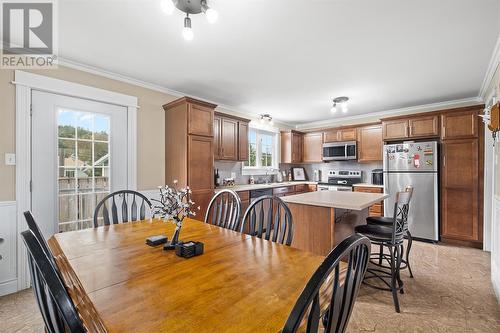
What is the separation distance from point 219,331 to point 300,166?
5773mm

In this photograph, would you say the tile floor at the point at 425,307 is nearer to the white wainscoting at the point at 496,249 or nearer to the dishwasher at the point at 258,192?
the white wainscoting at the point at 496,249

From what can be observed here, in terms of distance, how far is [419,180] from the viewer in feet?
12.9

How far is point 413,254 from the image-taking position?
335 cm

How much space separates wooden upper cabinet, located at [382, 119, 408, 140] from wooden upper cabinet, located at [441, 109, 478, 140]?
1.77ft

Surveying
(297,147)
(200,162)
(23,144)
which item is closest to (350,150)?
(297,147)

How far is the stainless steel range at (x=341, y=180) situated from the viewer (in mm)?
4974

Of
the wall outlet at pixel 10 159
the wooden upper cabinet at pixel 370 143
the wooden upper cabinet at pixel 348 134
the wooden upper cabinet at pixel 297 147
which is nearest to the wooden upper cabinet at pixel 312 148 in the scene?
the wooden upper cabinet at pixel 297 147

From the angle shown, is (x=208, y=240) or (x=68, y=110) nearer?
(x=208, y=240)

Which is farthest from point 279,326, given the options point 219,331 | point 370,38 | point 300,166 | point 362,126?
point 300,166

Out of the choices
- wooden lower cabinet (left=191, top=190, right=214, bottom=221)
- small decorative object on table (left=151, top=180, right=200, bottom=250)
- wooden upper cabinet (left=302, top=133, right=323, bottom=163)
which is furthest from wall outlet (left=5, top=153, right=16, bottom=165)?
wooden upper cabinet (left=302, top=133, right=323, bottom=163)

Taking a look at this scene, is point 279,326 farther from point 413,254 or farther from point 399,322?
point 413,254

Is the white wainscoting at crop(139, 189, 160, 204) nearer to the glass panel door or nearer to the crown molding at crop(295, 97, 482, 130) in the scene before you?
the glass panel door

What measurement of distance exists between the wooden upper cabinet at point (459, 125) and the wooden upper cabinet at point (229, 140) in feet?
11.4

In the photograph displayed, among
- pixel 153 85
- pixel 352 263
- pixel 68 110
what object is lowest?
pixel 352 263
